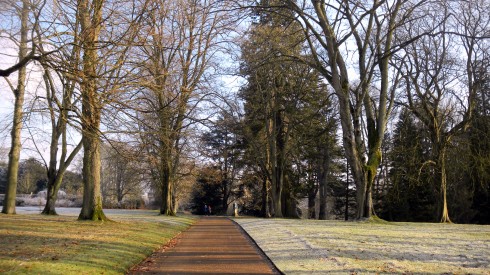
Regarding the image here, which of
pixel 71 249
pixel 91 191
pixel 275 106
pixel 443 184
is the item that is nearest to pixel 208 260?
pixel 71 249

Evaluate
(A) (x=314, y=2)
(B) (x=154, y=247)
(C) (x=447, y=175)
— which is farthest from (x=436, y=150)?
(B) (x=154, y=247)

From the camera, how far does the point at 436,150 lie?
3156 centimetres

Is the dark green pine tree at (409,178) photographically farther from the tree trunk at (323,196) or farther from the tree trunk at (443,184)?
the tree trunk at (323,196)

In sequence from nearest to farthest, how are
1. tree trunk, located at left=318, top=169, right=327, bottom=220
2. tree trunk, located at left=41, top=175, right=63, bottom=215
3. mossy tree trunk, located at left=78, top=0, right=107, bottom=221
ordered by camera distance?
1. mossy tree trunk, located at left=78, top=0, right=107, bottom=221
2. tree trunk, located at left=41, top=175, right=63, bottom=215
3. tree trunk, located at left=318, top=169, right=327, bottom=220

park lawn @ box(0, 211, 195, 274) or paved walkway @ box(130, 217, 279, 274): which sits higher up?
park lawn @ box(0, 211, 195, 274)

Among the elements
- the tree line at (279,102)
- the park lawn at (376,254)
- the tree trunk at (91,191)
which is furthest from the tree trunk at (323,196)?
the park lawn at (376,254)

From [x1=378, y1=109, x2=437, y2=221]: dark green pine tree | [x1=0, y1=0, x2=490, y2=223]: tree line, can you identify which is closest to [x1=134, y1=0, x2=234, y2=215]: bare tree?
[x1=0, y1=0, x2=490, y2=223]: tree line

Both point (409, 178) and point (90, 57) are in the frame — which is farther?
point (409, 178)

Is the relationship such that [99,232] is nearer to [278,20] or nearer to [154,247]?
[154,247]

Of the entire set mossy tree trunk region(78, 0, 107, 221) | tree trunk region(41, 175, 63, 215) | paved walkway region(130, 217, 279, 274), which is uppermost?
mossy tree trunk region(78, 0, 107, 221)

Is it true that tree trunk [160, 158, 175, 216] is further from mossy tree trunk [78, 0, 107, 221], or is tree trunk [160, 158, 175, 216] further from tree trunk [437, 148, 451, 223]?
mossy tree trunk [78, 0, 107, 221]

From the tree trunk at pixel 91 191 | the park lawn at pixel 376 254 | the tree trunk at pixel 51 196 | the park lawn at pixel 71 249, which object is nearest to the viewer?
the park lawn at pixel 71 249

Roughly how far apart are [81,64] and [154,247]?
250 inches

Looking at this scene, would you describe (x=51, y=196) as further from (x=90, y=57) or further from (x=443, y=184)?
(x=443, y=184)
